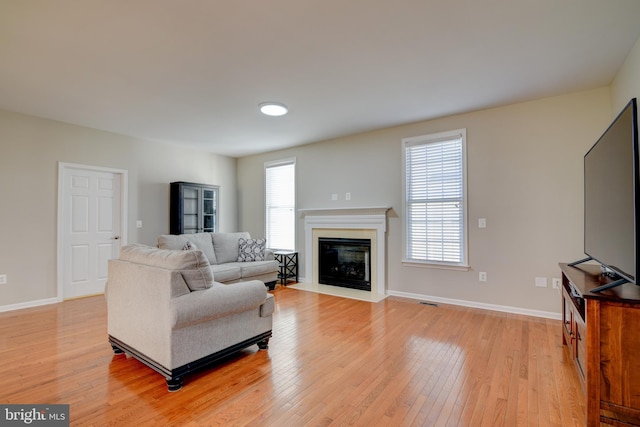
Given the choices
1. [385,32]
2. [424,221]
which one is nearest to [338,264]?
[424,221]

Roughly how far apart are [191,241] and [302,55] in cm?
334

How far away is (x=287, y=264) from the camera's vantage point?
5.67 metres

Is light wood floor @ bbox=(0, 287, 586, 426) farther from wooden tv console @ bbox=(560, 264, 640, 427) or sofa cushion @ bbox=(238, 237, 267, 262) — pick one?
sofa cushion @ bbox=(238, 237, 267, 262)

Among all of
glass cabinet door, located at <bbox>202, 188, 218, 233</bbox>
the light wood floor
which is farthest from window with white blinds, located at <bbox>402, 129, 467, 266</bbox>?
glass cabinet door, located at <bbox>202, 188, 218, 233</bbox>

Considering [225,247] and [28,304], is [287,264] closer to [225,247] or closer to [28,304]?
[225,247]

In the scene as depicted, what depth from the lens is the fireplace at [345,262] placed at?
498 cm

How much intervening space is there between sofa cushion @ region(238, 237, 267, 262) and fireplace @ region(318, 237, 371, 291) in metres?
1.04

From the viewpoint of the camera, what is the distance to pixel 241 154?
21.4 ft

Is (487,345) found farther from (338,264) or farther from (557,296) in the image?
(338,264)

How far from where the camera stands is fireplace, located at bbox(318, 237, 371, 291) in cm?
498

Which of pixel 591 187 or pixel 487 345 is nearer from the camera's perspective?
pixel 591 187

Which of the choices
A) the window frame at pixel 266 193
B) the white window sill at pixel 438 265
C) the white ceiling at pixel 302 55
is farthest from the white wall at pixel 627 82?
the window frame at pixel 266 193

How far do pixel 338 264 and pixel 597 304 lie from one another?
3.86 metres

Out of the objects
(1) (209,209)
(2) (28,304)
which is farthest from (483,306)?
(2) (28,304)
